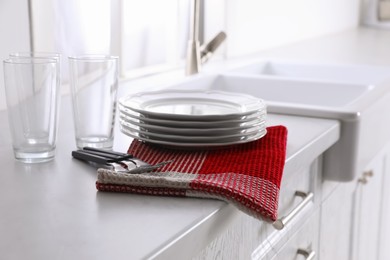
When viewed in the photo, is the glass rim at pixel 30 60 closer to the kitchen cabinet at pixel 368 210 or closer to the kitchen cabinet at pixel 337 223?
the kitchen cabinet at pixel 337 223

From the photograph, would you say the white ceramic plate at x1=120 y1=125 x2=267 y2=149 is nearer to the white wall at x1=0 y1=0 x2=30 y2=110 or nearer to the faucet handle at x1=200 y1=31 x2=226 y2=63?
the white wall at x1=0 y1=0 x2=30 y2=110

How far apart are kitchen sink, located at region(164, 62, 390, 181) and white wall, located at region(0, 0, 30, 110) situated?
0.43 metres

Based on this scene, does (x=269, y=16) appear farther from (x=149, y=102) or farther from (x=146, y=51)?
(x=149, y=102)

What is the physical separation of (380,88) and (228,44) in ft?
2.58

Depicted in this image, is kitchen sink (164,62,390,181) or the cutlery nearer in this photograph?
the cutlery

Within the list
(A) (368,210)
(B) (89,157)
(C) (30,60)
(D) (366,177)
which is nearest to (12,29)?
(C) (30,60)

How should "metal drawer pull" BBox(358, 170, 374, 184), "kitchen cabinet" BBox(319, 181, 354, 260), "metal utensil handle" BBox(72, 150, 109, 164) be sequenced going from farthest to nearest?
"metal drawer pull" BBox(358, 170, 374, 184) → "kitchen cabinet" BBox(319, 181, 354, 260) → "metal utensil handle" BBox(72, 150, 109, 164)

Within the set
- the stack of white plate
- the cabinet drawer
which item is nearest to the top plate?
the stack of white plate

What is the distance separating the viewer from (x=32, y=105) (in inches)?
38.9

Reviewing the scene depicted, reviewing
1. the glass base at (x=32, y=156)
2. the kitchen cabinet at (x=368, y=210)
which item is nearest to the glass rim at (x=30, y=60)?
the glass base at (x=32, y=156)

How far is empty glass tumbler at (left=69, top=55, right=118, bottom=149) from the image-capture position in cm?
105

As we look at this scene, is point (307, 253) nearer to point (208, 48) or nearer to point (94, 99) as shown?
point (94, 99)

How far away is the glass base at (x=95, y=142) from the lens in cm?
107

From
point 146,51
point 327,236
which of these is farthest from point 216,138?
point 146,51
